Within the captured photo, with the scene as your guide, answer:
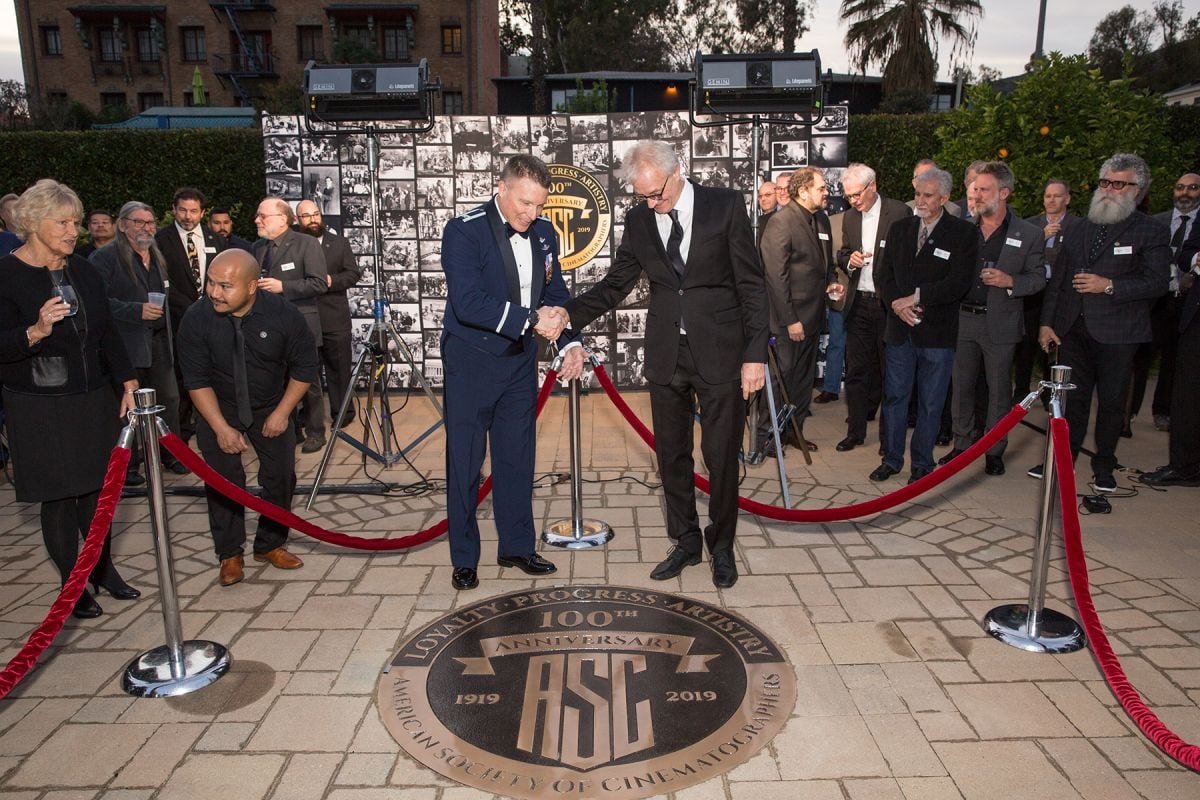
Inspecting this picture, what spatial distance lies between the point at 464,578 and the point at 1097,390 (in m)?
4.37

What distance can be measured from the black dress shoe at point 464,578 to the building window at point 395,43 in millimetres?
35457

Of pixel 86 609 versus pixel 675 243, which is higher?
pixel 675 243

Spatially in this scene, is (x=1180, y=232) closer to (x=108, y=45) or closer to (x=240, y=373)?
(x=240, y=373)

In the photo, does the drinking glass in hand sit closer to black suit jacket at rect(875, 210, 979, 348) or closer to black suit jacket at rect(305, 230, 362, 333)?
black suit jacket at rect(305, 230, 362, 333)

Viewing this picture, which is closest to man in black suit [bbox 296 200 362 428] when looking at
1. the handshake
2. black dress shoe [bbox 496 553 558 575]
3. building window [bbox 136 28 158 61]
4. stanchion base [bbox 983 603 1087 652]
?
black dress shoe [bbox 496 553 558 575]

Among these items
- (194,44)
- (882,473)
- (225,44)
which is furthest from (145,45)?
(882,473)

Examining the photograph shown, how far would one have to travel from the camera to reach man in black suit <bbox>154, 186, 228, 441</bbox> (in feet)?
22.9

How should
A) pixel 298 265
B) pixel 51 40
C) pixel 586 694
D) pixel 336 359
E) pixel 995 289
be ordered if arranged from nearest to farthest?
pixel 586 694
pixel 995 289
pixel 298 265
pixel 336 359
pixel 51 40

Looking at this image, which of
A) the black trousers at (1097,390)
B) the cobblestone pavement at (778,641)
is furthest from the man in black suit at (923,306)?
the black trousers at (1097,390)

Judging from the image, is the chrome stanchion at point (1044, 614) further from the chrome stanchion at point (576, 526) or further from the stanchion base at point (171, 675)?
the stanchion base at point (171, 675)

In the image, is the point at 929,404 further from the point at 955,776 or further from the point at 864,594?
the point at 955,776

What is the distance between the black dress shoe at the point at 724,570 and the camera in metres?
4.45

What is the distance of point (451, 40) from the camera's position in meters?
35.7

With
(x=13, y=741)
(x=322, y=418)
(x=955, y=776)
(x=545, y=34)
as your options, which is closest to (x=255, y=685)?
(x=13, y=741)
